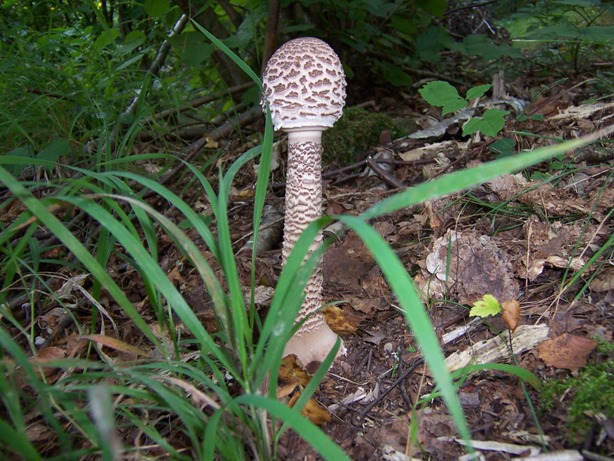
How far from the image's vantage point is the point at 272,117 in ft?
6.70

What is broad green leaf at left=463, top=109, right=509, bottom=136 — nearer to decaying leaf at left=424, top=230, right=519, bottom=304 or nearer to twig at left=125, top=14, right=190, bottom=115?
decaying leaf at left=424, top=230, right=519, bottom=304

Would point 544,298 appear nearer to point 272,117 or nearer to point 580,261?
point 580,261

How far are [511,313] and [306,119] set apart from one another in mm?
1155

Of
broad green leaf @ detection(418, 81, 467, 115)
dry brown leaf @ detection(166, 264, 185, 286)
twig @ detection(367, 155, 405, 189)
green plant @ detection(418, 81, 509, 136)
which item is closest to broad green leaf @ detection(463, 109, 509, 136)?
green plant @ detection(418, 81, 509, 136)

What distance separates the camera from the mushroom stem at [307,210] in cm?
214

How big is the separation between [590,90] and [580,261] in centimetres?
259

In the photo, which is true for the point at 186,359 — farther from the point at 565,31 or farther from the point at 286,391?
the point at 565,31

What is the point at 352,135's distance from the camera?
12.4 ft

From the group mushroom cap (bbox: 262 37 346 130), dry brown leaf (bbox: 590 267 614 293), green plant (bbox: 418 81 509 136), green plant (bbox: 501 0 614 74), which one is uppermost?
green plant (bbox: 501 0 614 74)

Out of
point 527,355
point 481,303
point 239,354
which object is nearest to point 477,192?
point 481,303

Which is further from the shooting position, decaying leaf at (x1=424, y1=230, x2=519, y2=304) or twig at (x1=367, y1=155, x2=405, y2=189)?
twig at (x1=367, y1=155, x2=405, y2=189)

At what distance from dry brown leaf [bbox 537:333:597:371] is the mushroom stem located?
3.00 ft

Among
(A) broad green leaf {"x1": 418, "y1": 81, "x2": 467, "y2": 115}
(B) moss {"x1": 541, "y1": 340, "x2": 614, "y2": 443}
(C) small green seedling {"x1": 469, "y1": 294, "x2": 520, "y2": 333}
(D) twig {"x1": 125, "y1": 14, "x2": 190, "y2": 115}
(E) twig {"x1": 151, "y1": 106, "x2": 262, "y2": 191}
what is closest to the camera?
(B) moss {"x1": 541, "y1": 340, "x2": 614, "y2": 443}

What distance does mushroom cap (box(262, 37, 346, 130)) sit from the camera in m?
1.92
